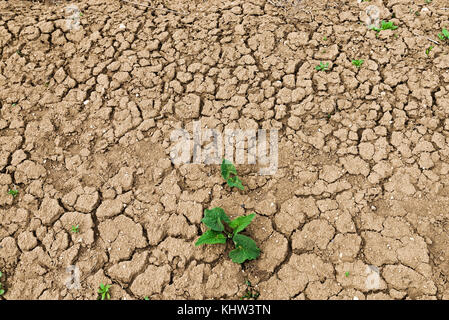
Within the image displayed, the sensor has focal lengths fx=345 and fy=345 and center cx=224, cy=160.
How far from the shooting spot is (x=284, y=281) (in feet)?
7.22

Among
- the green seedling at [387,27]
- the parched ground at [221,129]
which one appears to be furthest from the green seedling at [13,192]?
the green seedling at [387,27]

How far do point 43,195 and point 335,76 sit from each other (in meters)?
2.56

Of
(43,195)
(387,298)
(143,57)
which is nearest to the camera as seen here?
(387,298)

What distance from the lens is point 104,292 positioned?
2.19 m

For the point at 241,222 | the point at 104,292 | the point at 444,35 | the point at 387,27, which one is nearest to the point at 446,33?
the point at 444,35

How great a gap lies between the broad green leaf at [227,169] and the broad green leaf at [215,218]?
278 mm

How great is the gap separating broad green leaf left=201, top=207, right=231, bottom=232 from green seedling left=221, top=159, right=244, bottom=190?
0.24 metres

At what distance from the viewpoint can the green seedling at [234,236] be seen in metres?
2.20

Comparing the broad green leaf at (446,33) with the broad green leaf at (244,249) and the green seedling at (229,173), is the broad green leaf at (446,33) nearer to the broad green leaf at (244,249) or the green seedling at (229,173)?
the green seedling at (229,173)

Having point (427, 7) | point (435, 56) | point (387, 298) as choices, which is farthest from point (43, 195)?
point (427, 7)

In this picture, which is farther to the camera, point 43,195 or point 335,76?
point 335,76

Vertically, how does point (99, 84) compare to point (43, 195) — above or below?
above

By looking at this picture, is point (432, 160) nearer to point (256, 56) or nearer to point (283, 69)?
point (283, 69)

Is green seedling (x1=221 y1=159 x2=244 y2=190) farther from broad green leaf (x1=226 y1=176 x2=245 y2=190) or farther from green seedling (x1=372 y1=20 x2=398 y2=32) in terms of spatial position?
green seedling (x1=372 y1=20 x2=398 y2=32)
